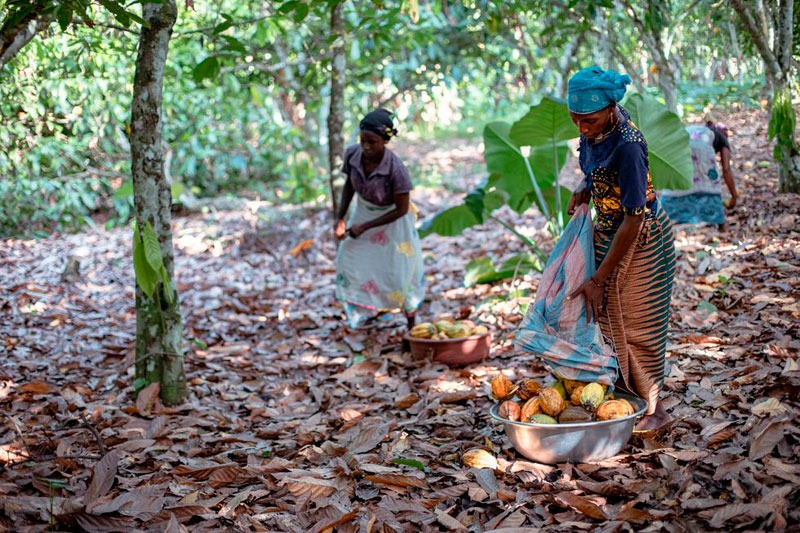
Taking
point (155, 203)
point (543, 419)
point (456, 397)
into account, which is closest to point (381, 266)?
point (456, 397)

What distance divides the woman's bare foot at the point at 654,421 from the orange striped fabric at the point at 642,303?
0.09m

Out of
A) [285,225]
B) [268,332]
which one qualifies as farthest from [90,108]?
[268,332]

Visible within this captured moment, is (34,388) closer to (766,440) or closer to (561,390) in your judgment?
(561,390)

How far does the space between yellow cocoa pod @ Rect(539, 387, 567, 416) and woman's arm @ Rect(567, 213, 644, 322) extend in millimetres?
332

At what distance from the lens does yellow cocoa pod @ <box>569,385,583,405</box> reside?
2949 millimetres

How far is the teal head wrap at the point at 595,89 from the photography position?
8.71 feet

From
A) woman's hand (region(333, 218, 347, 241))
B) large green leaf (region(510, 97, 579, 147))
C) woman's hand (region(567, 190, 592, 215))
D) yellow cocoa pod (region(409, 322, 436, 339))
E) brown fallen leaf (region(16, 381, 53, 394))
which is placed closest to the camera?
woman's hand (region(567, 190, 592, 215))

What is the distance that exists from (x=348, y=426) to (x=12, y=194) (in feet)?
21.8

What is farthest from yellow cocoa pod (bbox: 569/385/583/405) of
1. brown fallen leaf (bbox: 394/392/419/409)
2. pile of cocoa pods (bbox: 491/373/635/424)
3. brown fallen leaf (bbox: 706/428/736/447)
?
brown fallen leaf (bbox: 394/392/419/409)

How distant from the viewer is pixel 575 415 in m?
2.89

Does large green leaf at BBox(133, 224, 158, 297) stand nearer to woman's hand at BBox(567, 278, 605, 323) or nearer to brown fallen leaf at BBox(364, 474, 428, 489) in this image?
brown fallen leaf at BBox(364, 474, 428, 489)

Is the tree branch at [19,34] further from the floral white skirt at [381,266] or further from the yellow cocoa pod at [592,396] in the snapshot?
the yellow cocoa pod at [592,396]

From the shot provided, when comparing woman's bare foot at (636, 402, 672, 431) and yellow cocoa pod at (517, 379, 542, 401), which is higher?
yellow cocoa pod at (517, 379, 542, 401)

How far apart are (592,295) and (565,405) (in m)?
0.46
